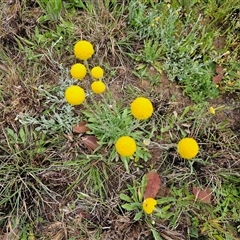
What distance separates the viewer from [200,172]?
2348 mm

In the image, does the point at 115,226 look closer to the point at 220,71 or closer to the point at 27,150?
the point at 27,150

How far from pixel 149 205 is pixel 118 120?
532 mm

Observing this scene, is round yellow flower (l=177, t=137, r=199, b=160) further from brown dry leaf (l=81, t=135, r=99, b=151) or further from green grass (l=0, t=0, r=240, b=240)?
brown dry leaf (l=81, t=135, r=99, b=151)

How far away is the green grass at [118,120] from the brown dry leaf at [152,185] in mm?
44

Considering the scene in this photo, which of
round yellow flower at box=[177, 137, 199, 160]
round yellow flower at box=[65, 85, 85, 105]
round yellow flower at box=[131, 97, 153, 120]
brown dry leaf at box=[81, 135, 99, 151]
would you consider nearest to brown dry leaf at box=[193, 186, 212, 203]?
round yellow flower at box=[177, 137, 199, 160]

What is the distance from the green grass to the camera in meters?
2.24

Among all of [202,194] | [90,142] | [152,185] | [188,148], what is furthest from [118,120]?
[202,194]

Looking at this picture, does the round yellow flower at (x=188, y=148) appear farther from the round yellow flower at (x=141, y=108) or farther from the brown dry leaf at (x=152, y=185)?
the brown dry leaf at (x=152, y=185)

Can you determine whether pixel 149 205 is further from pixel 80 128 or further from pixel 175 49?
pixel 175 49

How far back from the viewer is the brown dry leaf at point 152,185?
225 cm

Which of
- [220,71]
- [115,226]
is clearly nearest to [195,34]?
[220,71]

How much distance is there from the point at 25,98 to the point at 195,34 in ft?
3.95

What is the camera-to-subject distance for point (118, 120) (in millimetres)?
2254

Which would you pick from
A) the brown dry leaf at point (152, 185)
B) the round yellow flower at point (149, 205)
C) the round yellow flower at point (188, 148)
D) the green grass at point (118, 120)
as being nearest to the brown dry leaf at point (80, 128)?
the green grass at point (118, 120)
